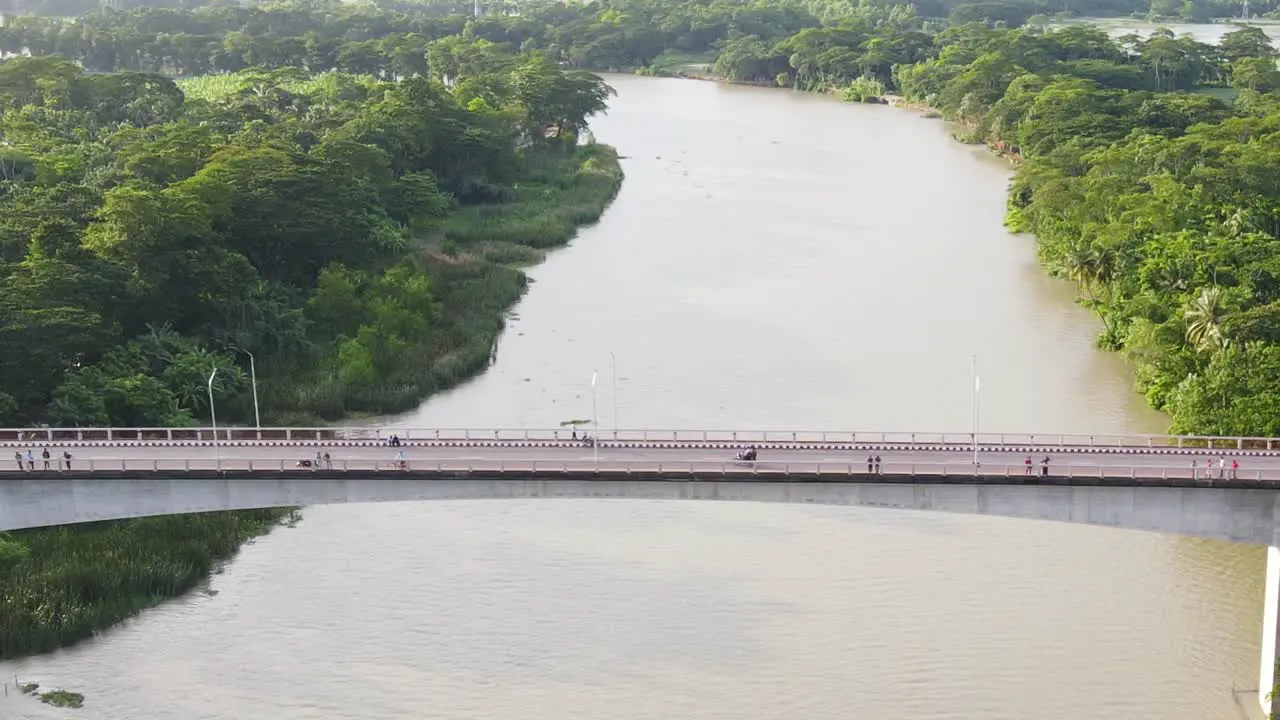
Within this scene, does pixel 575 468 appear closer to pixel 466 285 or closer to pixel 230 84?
pixel 466 285

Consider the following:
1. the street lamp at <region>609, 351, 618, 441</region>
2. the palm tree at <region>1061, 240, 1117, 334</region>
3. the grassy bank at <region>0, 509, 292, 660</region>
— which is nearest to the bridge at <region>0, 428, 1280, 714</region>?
the grassy bank at <region>0, 509, 292, 660</region>

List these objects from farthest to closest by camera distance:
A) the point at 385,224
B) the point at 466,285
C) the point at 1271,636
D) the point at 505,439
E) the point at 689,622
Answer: the point at 385,224
the point at 466,285
the point at 505,439
the point at 689,622
the point at 1271,636

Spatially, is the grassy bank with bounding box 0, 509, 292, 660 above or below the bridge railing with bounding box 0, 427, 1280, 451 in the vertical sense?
below

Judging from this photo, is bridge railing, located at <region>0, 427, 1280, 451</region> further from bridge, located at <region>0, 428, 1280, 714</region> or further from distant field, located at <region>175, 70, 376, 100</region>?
distant field, located at <region>175, 70, 376, 100</region>

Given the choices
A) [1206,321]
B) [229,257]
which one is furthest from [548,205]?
[1206,321]

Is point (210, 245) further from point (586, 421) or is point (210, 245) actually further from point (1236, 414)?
point (1236, 414)

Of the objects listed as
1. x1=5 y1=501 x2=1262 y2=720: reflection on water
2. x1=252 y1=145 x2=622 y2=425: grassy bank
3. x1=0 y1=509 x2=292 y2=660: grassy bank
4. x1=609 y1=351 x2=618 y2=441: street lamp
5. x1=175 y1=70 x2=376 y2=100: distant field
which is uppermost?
x1=175 y1=70 x2=376 y2=100: distant field

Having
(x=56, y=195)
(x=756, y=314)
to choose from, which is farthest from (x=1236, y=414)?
(x=56, y=195)
